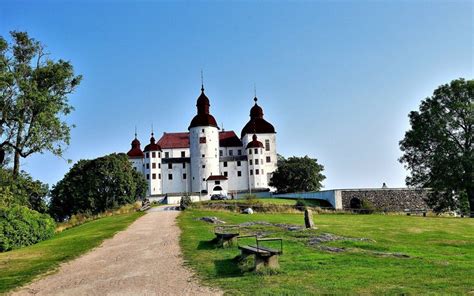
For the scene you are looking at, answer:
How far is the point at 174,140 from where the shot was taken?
290ft

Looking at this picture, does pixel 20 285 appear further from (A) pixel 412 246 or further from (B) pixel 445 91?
(B) pixel 445 91

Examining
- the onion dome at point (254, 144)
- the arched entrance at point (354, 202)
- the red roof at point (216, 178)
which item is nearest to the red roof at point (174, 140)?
the onion dome at point (254, 144)

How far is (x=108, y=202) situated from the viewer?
59.8m

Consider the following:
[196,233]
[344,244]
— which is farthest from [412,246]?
[196,233]

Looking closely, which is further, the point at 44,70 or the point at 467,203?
the point at 467,203

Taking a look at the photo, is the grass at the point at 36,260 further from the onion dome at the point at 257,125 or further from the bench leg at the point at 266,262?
the onion dome at the point at 257,125

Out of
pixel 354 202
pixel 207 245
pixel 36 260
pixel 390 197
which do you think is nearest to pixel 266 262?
pixel 207 245

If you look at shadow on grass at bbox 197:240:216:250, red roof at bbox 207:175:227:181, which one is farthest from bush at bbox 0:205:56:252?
red roof at bbox 207:175:227:181

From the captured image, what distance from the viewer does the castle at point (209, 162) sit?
7736 centimetres

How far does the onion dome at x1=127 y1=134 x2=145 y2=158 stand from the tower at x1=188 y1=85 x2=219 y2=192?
1159cm

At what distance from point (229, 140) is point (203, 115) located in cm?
983

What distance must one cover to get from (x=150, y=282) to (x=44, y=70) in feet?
66.7

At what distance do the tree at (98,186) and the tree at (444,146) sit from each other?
3634 centimetres

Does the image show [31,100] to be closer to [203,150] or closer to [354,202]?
[354,202]
